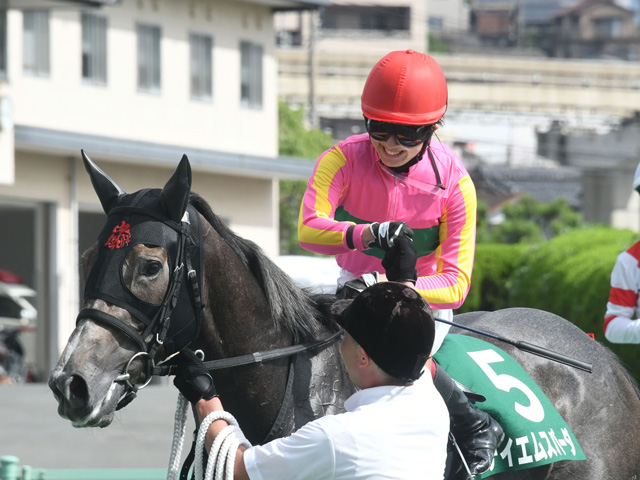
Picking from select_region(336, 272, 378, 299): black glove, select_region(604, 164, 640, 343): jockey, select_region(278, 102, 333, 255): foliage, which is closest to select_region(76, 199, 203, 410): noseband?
select_region(336, 272, 378, 299): black glove

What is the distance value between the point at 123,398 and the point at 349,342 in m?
0.81

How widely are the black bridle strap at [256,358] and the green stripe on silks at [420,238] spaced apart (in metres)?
0.42

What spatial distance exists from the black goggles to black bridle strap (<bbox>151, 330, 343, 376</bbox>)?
2.39 feet

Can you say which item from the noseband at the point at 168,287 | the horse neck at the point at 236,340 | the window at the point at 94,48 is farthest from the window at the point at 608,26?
the noseband at the point at 168,287

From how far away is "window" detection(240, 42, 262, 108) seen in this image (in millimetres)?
24219

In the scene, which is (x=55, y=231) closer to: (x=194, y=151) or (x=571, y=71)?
(x=194, y=151)

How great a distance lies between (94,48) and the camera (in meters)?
21.2

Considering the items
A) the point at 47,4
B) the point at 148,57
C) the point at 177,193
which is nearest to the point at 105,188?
the point at 177,193

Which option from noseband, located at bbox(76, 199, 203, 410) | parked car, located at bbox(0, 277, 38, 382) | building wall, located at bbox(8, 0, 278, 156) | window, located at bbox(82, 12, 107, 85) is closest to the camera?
noseband, located at bbox(76, 199, 203, 410)

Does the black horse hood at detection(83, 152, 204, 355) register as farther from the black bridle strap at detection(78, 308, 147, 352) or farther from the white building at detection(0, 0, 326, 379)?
the white building at detection(0, 0, 326, 379)

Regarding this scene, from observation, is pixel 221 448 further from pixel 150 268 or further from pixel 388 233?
pixel 388 233

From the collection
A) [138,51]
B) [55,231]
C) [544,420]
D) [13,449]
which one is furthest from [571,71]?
[544,420]

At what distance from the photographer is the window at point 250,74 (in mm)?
24219

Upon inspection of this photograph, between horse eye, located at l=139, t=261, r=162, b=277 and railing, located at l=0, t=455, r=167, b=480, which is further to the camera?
railing, located at l=0, t=455, r=167, b=480
